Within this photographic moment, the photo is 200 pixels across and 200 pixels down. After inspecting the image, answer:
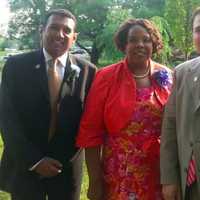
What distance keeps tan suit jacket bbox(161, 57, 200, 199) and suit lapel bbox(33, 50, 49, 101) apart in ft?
3.08

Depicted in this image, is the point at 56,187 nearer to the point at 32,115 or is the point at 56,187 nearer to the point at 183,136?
the point at 32,115

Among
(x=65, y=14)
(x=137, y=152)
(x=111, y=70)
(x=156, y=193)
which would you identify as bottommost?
(x=156, y=193)

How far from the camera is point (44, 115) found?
3.47m

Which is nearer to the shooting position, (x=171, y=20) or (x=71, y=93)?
(x=71, y=93)

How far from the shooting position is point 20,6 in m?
49.8

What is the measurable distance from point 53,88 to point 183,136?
43.2 inches

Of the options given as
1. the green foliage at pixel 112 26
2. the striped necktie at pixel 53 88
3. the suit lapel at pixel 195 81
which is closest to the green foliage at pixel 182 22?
the green foliage at pixel 112 26

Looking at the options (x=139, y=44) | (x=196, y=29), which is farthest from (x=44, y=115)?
(x=196, y=29)

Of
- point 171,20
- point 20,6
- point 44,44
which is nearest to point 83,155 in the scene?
point 44,44

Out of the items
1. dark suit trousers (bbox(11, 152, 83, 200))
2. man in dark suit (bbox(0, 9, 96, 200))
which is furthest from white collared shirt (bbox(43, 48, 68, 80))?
dark suit trousers (bbox(11, 152, 83, 200))

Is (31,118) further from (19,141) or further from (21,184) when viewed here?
(21,184)

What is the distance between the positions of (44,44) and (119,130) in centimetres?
92

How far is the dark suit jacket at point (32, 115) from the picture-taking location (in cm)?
348

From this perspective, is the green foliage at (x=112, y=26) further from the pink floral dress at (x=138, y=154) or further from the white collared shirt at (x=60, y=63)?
the pink floral dress at (x=138, y=154)
